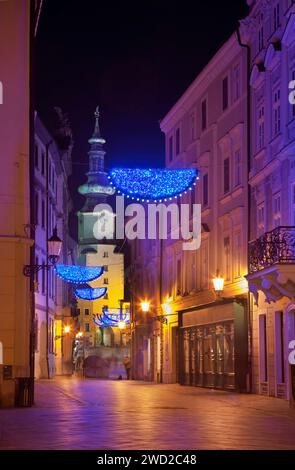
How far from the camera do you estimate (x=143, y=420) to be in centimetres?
2022

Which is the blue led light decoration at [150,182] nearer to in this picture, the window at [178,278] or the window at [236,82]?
the window at [236,82]

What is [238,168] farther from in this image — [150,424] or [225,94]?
[150,424]

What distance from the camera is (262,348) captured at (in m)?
32.5

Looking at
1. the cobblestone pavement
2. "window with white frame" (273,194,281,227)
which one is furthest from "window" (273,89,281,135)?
the cobblestone pavement

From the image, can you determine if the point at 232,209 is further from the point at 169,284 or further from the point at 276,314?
the point at 169,284

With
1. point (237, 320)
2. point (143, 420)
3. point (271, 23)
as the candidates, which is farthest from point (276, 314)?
point (143, 420)

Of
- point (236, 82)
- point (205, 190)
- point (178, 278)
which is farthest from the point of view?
point (178, 278)

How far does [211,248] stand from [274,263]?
1289cm

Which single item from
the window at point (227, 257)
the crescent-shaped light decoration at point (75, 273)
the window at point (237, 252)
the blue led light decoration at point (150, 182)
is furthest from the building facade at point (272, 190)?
the crescent-shaped light decoration at point (75, 273)

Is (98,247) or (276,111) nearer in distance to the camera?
(276,111)

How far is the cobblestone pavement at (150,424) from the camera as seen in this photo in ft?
50.0

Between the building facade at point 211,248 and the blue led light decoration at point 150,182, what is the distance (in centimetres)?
474

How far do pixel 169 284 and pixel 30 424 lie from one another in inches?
1172

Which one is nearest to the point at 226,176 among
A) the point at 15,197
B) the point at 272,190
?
the point at 272,190
